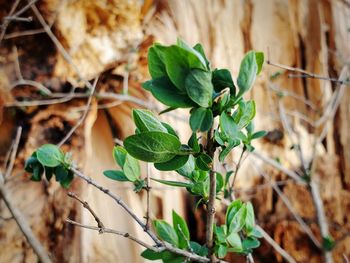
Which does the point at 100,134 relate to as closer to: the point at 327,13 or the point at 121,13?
the point at 121,13

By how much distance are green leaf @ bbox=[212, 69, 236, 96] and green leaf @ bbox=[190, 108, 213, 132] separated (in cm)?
2

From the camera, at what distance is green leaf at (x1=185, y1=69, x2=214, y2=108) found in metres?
0.25

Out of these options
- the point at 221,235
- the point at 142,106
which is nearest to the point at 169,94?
the point at 221,235

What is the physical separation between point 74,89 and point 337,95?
77 centimetres

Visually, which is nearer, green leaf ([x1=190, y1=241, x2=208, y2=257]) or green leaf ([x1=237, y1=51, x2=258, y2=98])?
green leaf ([x1=237, y1=51, x2=258, y2=98])

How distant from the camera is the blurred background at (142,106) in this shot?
1061 millimetres

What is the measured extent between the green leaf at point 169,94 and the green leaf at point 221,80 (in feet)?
0.07

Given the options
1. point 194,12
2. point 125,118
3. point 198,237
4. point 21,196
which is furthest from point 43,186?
point 194,12

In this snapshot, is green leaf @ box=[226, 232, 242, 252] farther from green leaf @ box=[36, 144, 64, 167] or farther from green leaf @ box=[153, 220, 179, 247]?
green leaf @ box=[36, 144, 64, 167]

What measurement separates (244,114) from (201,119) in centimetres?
6

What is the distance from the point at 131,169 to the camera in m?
0.42

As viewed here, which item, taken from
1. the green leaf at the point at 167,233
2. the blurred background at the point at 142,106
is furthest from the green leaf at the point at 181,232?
the blurred background at the point at 142,106

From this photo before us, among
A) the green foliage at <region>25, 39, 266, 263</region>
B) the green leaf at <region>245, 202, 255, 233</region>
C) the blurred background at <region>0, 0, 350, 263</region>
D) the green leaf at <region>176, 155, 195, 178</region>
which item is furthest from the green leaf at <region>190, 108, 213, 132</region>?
the blurred background at <region>0, 0, 350, 263</region>

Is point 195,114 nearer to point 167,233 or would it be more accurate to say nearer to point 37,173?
point 167,233
